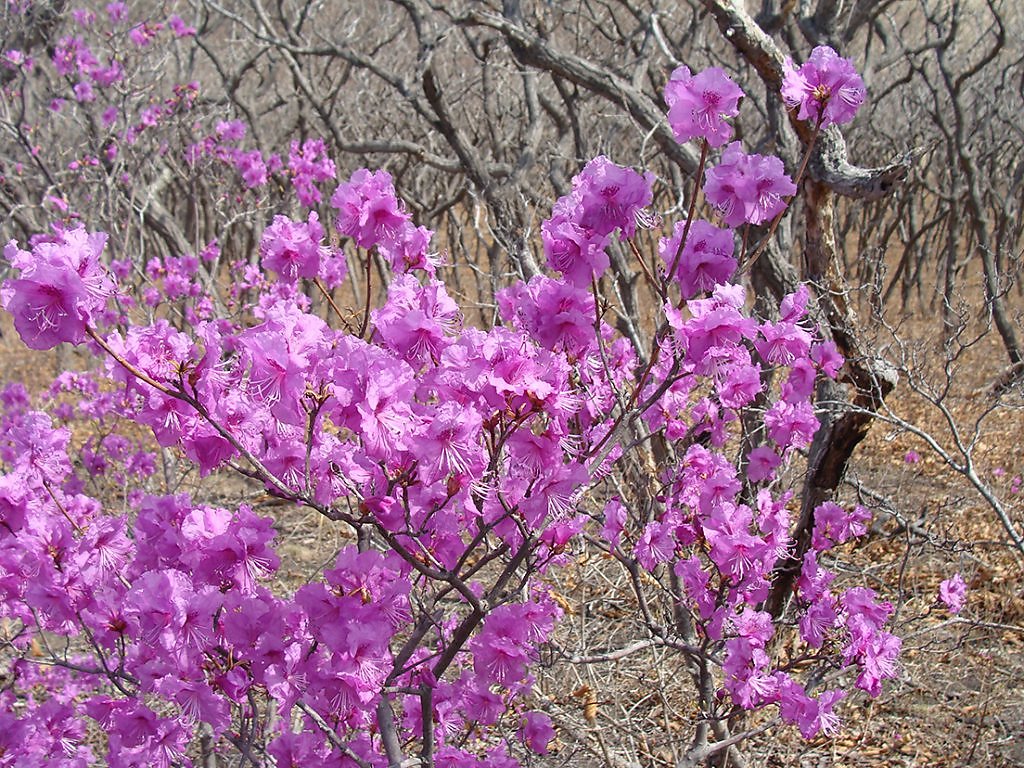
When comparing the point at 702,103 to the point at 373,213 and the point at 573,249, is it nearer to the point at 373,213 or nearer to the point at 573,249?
the point at 573,249

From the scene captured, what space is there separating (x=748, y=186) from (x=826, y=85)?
26 cm

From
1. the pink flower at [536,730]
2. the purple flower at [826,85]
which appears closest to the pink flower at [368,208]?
the purple flower at [826,85]

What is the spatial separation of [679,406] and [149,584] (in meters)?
1.92

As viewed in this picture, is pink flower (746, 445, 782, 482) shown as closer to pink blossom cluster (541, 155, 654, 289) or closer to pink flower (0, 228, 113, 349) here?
pink blossom cluster (541, 155, 654, 289)

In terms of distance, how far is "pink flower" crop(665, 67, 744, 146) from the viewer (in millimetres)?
1499

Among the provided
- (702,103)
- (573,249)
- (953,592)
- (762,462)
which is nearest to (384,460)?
(573,249)

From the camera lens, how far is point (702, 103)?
1.52m

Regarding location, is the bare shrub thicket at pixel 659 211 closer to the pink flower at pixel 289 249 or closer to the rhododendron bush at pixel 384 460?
the rhododendron bush at pixel 384 460

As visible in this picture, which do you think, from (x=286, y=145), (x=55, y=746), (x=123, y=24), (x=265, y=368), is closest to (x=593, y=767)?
(x=55, y=746)

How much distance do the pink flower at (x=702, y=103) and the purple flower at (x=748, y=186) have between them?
92 millimetres

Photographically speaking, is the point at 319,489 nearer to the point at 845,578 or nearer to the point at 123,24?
the point at 845,578

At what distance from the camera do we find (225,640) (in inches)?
70.7

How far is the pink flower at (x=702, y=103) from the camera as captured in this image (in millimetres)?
1499

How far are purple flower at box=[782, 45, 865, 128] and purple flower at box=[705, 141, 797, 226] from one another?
155mm
